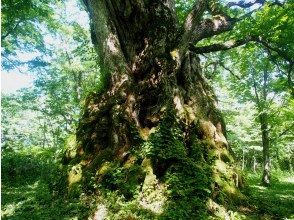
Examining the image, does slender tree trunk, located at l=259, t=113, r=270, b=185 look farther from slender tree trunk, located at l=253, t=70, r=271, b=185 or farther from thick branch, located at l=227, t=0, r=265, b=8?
thick branch, located at l=227, t=0, r=265, b=8

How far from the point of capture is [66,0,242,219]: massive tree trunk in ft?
21.8

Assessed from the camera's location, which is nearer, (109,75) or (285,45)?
(109,75)

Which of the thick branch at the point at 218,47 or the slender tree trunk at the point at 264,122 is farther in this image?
the slender tree trunk at the point at 264,122

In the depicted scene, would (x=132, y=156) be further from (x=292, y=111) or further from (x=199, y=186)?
(x=292, y=111)

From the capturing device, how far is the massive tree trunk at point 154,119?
21.8ft

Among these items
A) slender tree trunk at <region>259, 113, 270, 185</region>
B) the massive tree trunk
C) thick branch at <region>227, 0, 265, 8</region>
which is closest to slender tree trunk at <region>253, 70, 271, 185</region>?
slender tree trunk at <region>259, 113, 270, 185</region>

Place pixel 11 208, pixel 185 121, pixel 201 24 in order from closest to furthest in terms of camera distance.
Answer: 1. pixel 11 208
2. pixel 185 121
3. pixel 201 24

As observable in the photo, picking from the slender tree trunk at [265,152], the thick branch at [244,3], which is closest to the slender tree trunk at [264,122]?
the slender tree trunk at [265,152]

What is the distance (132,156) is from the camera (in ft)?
23.6

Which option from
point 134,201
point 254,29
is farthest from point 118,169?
point 254,29

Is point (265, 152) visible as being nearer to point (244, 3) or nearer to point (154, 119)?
point (244, 3)

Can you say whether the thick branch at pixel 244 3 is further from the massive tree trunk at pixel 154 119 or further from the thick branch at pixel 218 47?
the massive tree trunk at pixel 154 119

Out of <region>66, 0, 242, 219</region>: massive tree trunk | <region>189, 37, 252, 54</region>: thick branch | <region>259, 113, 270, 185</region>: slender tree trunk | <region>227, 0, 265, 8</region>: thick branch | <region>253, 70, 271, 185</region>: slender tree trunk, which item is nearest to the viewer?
<region>66, 0, 242, 219</region>: massive tree trunk

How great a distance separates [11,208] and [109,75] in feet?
12.8
